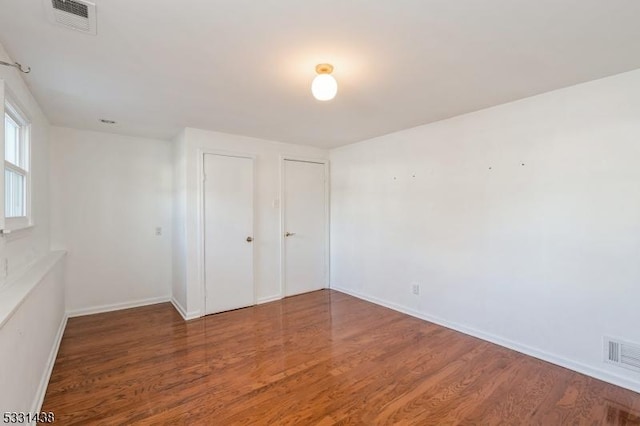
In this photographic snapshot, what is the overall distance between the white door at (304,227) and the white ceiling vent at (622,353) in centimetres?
344

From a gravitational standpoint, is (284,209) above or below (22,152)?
below

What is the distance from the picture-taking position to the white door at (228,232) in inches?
150

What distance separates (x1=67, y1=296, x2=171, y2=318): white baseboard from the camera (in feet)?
12.3

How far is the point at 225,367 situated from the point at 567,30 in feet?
10.9

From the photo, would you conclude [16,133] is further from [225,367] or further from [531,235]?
[531,235]

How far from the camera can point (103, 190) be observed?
390 cm

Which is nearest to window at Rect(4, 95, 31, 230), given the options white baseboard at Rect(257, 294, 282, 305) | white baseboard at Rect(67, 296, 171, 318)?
white baseboard at Rect(67, 296, 171, 318)

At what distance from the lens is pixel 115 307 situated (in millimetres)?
3965

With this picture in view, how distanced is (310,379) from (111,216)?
11.0 ft

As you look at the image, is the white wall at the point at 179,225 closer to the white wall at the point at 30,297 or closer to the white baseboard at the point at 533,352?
the white wall at the point at 30,297

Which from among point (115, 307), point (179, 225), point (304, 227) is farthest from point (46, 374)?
point (304, 227)

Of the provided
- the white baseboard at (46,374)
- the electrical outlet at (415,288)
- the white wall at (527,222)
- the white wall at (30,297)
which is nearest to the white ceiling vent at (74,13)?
the white wall at (30,297)

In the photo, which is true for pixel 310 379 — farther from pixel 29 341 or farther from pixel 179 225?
pixel 179 225

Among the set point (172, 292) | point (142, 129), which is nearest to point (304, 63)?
point (142, 129)
